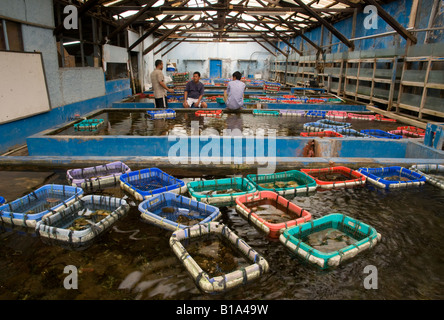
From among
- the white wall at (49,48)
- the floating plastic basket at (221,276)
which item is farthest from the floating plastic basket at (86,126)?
the floating plastic basket at (221,276)

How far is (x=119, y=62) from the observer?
1395cm

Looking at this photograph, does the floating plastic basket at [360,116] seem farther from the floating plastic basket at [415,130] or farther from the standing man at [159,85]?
the standing man at [159,85]

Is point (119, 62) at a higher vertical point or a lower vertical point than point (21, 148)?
higher

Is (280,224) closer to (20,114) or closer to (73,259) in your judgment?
(73,259)

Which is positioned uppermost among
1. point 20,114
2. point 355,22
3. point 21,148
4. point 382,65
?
point 355,22

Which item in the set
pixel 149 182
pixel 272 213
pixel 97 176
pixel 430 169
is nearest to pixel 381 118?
pixel 430 169

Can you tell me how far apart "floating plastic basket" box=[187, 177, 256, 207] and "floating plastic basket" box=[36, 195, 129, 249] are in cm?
81

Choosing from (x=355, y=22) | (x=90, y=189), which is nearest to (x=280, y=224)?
(x=90, y=189)

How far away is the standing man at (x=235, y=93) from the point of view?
25.8 ft

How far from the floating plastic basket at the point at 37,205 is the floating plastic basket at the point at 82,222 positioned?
9cm

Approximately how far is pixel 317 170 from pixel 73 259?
314 centimetres

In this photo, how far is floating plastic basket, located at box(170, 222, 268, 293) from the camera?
1967 millimetres

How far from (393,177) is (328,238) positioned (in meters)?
2.11
